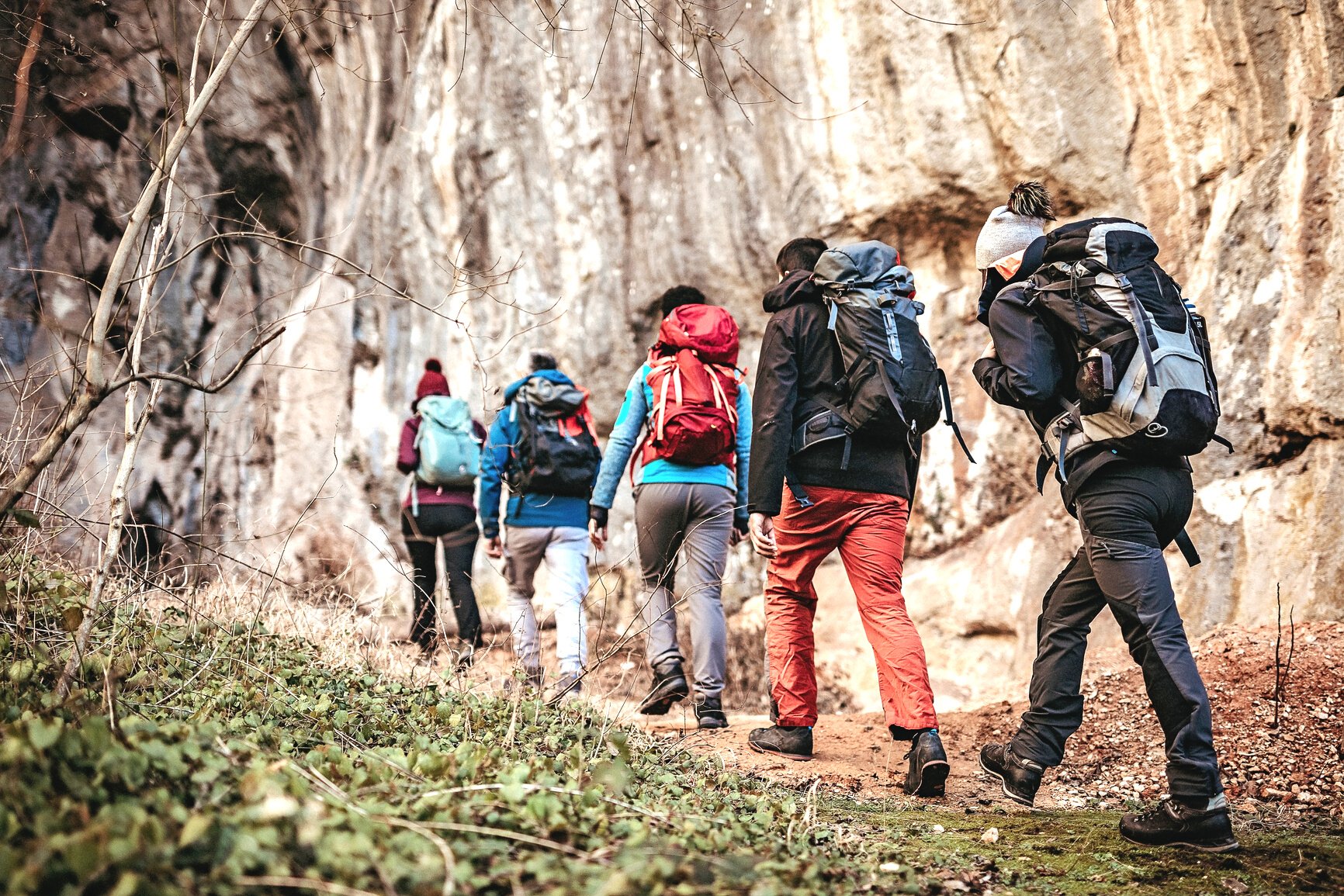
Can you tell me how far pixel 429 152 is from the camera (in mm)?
13234

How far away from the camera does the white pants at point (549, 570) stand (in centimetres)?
571

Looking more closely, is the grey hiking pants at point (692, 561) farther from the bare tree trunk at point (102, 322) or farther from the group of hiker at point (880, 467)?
the bare tree trunk at point (102, 322)

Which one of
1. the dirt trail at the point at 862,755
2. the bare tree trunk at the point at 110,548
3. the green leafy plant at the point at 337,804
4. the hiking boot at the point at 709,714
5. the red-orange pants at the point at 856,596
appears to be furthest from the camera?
the hiking boot at the point at 709,714

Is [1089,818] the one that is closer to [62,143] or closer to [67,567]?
[67,567]

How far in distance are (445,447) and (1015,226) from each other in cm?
422

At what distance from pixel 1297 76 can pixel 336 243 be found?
11.7m

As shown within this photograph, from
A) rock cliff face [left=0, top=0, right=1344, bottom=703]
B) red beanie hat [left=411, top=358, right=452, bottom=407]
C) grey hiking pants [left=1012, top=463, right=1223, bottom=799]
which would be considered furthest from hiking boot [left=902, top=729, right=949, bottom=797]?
red beanie hat [left=411, top=358, right=452, bottom=407]

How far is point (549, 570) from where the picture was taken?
591 cm

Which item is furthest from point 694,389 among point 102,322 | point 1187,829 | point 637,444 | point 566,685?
point 1187,829

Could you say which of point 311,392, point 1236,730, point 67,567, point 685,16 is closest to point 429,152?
point 311,392

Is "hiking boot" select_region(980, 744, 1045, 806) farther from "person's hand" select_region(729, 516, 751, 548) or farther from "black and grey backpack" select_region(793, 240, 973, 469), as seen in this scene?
"person's hand" select_region(729, 516, 751, 548)

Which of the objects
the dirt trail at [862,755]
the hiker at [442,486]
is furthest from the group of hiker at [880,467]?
the hiker at [442,486]

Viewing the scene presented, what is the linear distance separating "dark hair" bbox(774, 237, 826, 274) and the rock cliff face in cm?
92

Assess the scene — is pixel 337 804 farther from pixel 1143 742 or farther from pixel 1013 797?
pixel 1143 742
